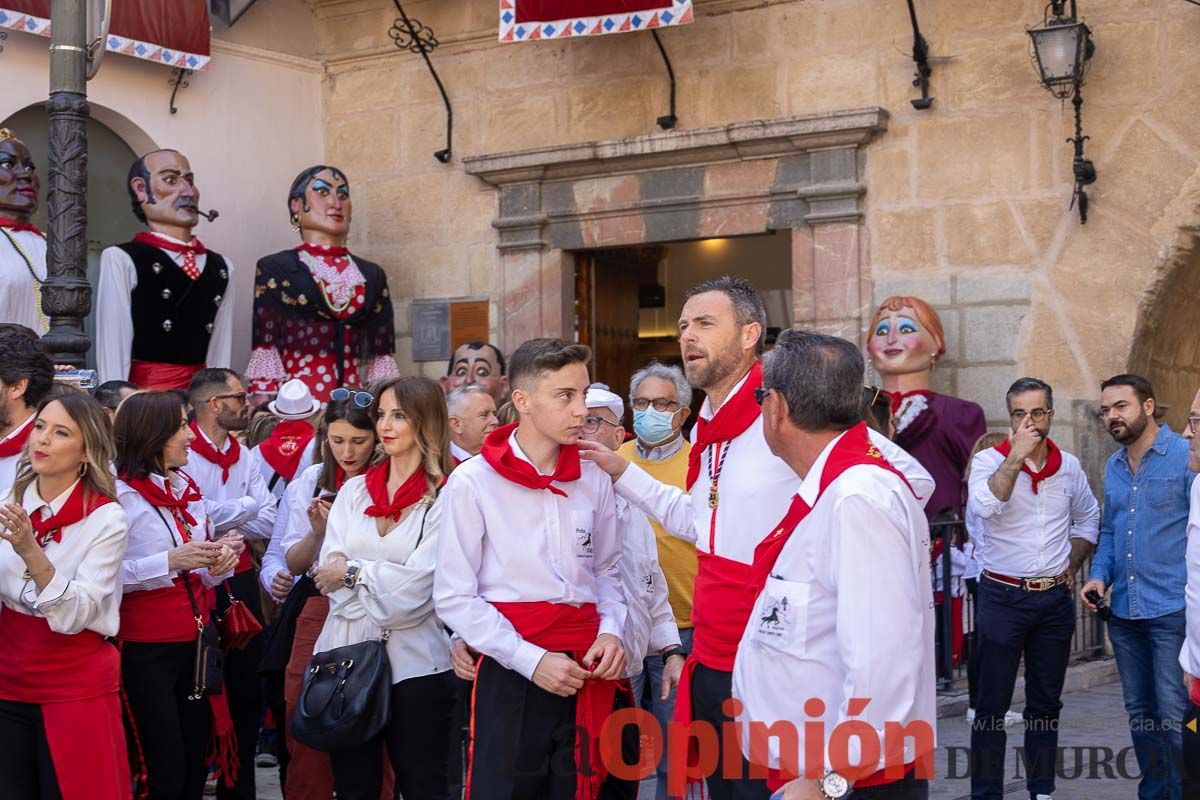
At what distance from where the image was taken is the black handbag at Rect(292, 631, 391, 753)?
438cm

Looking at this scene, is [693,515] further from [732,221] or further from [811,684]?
[732,221]

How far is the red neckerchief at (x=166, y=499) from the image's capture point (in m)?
4.82

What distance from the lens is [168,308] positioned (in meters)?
9.03

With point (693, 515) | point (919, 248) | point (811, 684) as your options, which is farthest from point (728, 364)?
point (919, 248)

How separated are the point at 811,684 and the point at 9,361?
9.75 feet

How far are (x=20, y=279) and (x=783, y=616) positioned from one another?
6.49m

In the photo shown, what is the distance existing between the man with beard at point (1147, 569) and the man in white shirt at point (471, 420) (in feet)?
8.20

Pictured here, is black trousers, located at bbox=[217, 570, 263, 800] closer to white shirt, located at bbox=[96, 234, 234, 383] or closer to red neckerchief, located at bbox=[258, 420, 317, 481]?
red neckerchief, located at bbox=[258, 420, 317, 481]

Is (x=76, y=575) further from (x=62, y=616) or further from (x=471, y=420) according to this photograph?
(x=471, y=420)

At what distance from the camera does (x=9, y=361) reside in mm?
4641

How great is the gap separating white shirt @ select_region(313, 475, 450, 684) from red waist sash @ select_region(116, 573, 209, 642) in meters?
0.48

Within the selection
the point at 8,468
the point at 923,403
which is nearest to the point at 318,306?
the point at 923,403

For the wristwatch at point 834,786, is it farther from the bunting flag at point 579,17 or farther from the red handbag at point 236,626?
the bunting flag at point 579,17

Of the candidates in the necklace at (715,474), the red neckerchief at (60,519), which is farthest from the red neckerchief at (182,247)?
the necklace at (715,474)
